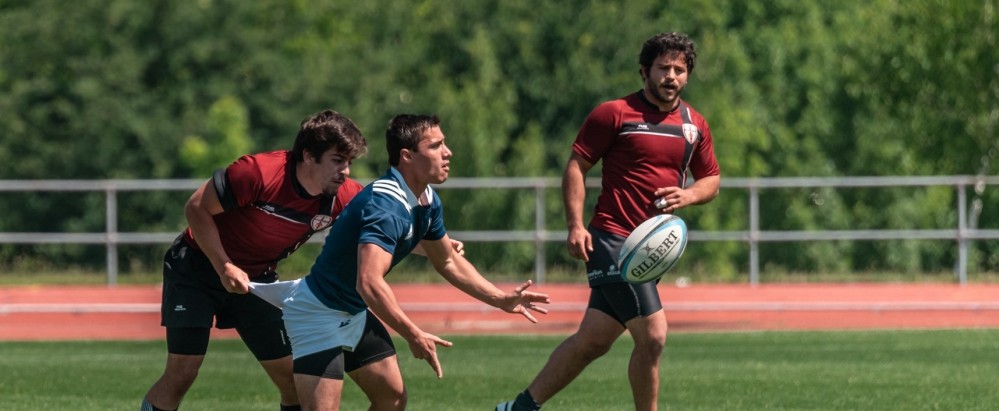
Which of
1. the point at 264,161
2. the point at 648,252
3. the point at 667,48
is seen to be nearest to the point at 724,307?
the point at 667,48

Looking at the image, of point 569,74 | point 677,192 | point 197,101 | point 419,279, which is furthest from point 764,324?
point 197,101

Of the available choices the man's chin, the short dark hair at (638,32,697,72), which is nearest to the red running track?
the short dark hair at (638,32,697,72)

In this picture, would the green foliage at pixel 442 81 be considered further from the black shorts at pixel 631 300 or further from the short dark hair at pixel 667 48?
the black shorts at pixel 631 300

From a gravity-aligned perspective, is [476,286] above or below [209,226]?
below

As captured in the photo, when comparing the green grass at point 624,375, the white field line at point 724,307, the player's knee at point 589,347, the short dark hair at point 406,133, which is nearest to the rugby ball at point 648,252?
the player's knee at point 589,347

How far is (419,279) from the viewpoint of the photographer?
85.7 feet

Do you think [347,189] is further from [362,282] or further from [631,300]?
[631,300]

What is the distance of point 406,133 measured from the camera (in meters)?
7.53

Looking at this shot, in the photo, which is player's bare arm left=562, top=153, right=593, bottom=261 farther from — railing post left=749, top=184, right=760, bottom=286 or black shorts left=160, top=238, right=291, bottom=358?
railing post left=749, top=184, right=760, bottom=286

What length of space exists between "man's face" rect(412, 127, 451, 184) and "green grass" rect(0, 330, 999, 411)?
12.2 feet

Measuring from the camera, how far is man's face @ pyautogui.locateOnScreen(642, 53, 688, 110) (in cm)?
905

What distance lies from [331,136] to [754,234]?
51.1ft

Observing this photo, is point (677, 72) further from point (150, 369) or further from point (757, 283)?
point (757, 283)

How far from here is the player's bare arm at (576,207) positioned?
29.4ft
